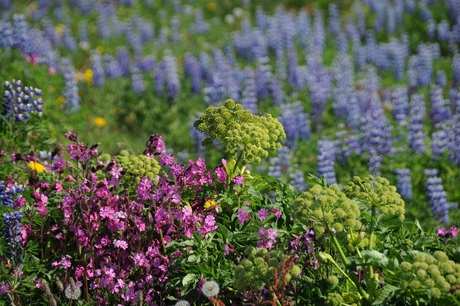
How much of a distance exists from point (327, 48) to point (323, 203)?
7.19 m

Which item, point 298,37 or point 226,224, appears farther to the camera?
point 298,37

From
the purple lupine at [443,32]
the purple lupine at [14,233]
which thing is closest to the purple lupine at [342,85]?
the purple lupine at [443,32]

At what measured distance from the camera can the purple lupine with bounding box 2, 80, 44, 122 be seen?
4266 mm

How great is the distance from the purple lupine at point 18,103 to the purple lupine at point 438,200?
116 inches

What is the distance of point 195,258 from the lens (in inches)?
108

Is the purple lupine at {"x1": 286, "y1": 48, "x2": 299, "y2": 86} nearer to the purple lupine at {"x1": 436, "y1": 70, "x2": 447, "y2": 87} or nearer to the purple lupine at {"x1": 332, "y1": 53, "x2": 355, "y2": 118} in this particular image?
the purple lupine at {"x1": 332, "y1": 53, "x2": 355, "y2": 118}

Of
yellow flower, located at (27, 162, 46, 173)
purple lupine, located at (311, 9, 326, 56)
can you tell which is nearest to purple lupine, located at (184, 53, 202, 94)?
purple lupine, located at (311, 9, 326, 56)

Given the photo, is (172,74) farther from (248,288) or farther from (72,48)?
(248,288)

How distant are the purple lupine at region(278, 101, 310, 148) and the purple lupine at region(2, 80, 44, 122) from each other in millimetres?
2292

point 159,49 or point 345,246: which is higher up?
point 345,246

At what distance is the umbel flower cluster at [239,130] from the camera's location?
2939 mm

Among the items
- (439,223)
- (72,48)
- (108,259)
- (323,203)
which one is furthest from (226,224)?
(72,48)

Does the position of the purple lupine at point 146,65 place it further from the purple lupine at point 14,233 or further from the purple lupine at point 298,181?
the purple lupine at point 14,233

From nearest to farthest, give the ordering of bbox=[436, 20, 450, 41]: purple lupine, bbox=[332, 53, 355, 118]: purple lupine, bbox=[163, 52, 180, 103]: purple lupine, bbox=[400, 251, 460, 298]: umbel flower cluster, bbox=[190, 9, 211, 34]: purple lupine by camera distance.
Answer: bbox=[400, 251, 460, 298]: umbel flower cluster < bbox=[332, 53, 355, 118]: purple lupine < bbox=[163, 52, 180, 103]: purple lupine < bbox=[436, 20, 450, 41]: purple lupine < bbox=[190, 9, 211, 34]: purple lupine
